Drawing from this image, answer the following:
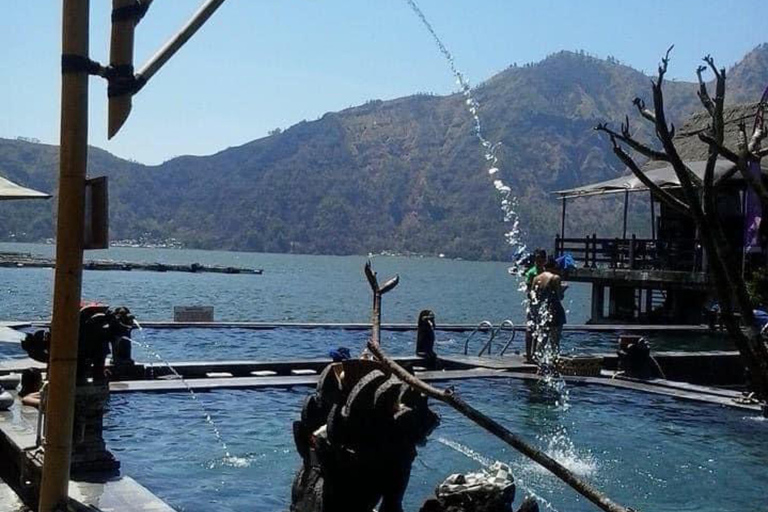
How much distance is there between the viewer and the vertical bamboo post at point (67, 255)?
221 inches

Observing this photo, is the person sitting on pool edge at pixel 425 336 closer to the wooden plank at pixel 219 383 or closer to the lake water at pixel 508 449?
the wooden plank at pixel 219 383

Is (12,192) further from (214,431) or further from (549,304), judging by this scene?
(549,304)

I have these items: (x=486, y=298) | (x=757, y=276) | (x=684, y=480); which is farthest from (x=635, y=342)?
(x=486, y=298)

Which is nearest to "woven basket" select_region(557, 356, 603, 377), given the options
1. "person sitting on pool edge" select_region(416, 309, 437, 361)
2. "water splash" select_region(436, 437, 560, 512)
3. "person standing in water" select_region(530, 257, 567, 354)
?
"person standing in water" select_region(530, 257, 567, 354)

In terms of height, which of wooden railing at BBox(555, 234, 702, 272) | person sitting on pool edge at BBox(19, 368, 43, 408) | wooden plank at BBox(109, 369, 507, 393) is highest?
wooden railing at BBox(555, 234, 702, 272)

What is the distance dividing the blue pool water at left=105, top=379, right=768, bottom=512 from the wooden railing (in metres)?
20.2

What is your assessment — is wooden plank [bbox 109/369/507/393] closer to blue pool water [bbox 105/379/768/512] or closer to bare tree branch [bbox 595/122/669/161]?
blue pool water [bbox 105/379/768/512]

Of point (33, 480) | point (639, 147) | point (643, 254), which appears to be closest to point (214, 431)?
point (33, 480)

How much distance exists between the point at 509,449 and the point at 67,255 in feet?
21.8

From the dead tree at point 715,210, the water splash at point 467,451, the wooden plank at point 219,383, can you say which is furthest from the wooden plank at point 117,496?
the wooden plank at point 219,383

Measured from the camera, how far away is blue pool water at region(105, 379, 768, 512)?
8922 millimetres

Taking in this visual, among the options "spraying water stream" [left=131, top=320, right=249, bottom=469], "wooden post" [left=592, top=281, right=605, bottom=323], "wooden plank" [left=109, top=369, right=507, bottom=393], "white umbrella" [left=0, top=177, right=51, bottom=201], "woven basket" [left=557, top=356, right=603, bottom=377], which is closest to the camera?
"spraying water stream" [left=131, top=320, right=249, bottom=469]

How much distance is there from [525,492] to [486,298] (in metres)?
83.6

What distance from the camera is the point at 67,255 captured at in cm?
562
